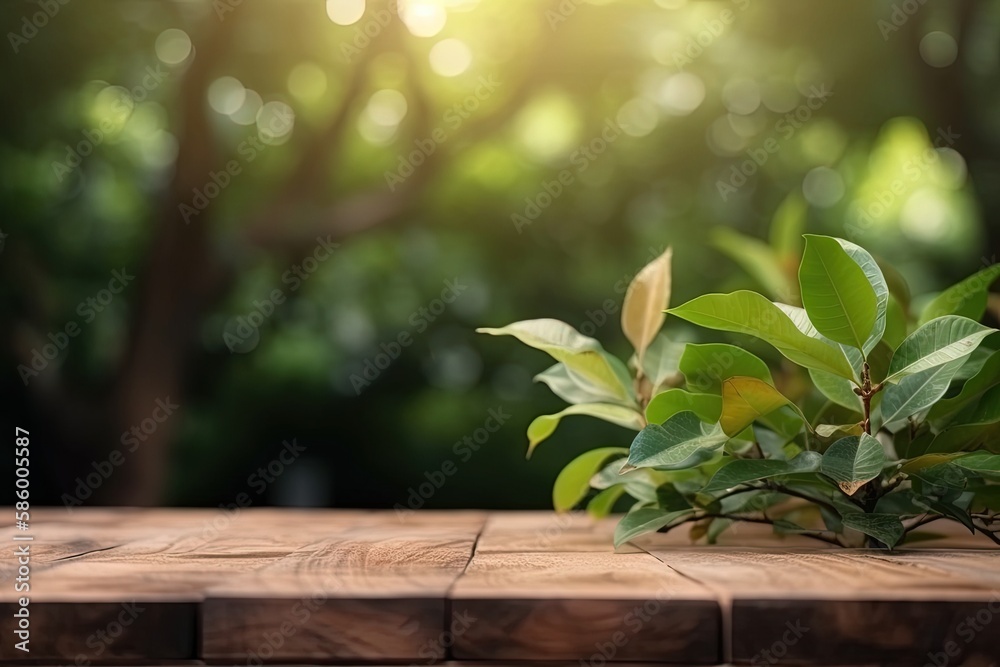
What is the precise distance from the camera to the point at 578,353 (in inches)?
24.1

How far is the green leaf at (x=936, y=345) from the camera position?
1.61ft

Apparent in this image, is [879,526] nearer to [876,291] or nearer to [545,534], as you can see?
[876,291]

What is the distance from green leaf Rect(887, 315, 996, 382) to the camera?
49cm

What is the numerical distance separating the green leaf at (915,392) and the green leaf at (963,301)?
0.22ft

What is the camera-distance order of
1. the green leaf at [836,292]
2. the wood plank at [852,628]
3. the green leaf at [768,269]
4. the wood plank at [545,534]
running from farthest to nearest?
1. the green leaf at [768,269]
2. the wood plank at [545,534]
3. the green leaf at [836,292]
4. the wood plank at [852,628]

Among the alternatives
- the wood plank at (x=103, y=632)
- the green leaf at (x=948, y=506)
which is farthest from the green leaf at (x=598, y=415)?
the wood plank at (x=103, y=632)

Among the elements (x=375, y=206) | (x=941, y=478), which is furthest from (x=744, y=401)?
(x=375, y=206)

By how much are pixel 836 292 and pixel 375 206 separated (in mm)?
1086

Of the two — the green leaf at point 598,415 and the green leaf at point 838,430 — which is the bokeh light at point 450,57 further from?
the green leaf at point 838,430

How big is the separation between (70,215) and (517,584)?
4.35 feet

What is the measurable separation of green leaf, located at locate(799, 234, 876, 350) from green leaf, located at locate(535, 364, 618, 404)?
0.20 meters

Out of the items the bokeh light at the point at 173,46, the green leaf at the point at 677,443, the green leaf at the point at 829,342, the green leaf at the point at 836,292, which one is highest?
the bokeh light at the point at 173,46

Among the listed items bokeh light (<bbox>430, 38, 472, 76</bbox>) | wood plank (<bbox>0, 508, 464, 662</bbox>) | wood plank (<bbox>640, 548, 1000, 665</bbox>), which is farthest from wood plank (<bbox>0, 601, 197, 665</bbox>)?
bokeh light (<bbox>430, 38, 472, 76</bbox>)

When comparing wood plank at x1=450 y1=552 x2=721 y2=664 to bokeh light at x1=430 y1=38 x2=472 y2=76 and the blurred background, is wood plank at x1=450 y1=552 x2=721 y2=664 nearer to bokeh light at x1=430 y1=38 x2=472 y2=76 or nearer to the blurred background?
the blurred background
